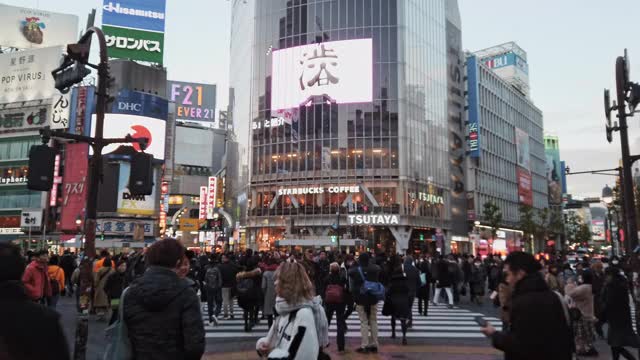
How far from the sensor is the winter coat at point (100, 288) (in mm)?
14347

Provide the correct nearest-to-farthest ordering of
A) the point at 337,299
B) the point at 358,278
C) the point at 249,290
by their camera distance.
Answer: the point at 337,299 → the point at 358,278 → the point at 249,290

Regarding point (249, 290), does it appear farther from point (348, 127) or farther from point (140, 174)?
point (348, 127)

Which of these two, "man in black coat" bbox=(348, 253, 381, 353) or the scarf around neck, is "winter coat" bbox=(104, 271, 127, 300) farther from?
the scarf around neck

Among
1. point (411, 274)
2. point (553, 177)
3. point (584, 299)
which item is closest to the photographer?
point (584, 299)

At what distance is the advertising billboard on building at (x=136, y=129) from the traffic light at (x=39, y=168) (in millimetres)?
48234

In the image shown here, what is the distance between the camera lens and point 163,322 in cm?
384

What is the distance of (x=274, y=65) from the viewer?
65062mm

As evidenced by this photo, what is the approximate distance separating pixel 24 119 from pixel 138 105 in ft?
63.9

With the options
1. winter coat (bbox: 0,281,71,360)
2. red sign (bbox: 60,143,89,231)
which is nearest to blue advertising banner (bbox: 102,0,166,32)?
red sign (bbox: 60,143,89,231)

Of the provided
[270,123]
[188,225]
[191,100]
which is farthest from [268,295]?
[191,100]

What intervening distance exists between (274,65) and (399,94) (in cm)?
1691

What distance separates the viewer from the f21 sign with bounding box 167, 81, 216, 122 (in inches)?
4222

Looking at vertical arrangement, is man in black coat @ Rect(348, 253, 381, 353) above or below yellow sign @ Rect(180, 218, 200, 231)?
below

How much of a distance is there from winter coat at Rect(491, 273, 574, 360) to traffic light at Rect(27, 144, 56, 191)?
791cm
